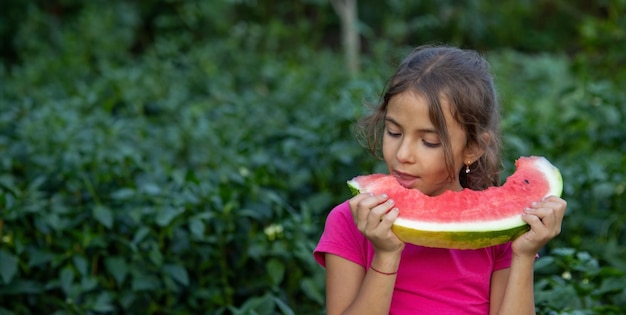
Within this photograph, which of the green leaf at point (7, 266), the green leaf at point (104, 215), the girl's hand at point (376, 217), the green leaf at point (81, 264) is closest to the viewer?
the girl's hand at point (376, 217)

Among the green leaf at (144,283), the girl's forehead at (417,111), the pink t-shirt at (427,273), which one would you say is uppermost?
the girl's forehead at (417,111)

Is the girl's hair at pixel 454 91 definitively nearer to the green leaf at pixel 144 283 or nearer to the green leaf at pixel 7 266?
the green leaf at pixel 144 283

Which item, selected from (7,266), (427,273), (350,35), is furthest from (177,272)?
(350,35)

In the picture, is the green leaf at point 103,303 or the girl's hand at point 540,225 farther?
the green leaf at point 103,303

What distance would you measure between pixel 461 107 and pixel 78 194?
2.15 metres

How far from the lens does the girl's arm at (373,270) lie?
83.4 inches

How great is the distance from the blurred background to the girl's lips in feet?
1.47

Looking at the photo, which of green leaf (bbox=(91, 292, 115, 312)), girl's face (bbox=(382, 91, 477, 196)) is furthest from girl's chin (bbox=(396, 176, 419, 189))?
green leaf (bbox=(91, 292, 115, 312))

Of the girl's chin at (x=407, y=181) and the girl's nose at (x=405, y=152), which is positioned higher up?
the girl's nose at (x=405, y=152)

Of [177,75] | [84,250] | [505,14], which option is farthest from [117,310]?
[505,14]

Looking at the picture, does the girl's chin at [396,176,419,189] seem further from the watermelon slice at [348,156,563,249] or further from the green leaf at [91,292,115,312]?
the green leaf at [91,292,115,312]

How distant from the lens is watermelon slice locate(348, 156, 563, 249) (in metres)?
2.21

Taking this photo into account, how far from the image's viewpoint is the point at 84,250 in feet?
11.7

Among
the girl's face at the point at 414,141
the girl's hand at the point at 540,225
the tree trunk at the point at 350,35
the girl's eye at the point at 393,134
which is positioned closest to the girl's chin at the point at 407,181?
the girl's face at the point at 414,141
